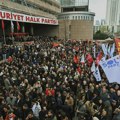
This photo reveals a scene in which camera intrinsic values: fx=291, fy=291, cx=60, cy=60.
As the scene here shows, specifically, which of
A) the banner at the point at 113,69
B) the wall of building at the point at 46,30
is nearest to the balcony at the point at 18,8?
the wall of building at the point at 46,30

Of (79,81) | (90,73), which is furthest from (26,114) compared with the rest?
(90,73)

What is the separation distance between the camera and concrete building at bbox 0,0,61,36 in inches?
1405

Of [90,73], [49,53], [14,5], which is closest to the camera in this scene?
[90,73]

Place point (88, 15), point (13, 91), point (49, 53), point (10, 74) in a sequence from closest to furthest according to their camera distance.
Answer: point (13, 91)
point (10, 74)
point (49, 53)
point (88, 15)

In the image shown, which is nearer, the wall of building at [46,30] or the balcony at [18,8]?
the balcony at [18,8]

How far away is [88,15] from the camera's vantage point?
7238 centimetres

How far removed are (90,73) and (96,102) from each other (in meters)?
3.64

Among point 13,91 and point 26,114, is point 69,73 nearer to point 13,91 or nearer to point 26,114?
point 13,91

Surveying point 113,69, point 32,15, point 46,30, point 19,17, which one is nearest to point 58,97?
point 113,69

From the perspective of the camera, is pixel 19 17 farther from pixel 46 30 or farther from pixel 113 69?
pixel 113 69

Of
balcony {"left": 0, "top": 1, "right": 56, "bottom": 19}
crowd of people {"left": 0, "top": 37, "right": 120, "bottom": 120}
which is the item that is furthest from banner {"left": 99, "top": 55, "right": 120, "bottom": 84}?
balcony {"left": 0, "top": 1, "right": 56, "bottom": 19}

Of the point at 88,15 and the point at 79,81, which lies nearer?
the point at 79,81

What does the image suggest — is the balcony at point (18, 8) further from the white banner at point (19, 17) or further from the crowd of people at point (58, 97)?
the crowd of people at point (58, 97)

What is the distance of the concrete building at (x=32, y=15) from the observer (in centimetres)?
3568
